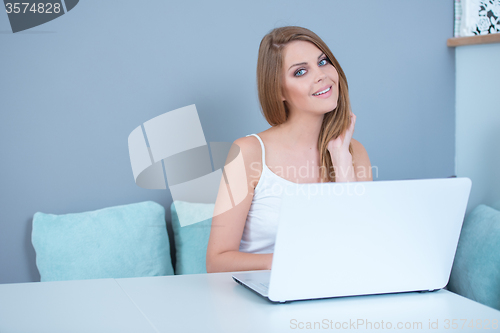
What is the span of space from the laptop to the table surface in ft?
0.13

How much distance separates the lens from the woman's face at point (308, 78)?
1.63 m

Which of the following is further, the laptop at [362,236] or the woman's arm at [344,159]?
the woman's arm at [344,159]

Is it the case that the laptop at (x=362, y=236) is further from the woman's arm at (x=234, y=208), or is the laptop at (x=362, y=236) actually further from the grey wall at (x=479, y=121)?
the grey wall at (x=479, y=121)

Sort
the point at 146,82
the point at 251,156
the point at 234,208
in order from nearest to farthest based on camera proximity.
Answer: the point at 234,208
the point at 251,156
the point at 146,82

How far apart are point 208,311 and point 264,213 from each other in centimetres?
A: 78

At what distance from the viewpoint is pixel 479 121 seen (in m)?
2.36

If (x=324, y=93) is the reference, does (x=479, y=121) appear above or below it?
below

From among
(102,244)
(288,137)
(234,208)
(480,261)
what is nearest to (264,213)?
(234,208)

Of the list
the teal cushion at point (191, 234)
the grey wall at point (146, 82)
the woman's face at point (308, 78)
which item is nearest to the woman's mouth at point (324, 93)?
the woman's face at point (308, 78)

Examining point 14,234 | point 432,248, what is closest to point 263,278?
point 432,248

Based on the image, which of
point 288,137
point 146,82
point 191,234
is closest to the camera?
point 288,137

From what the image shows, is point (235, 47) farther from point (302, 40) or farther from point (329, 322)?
point (329, 322)

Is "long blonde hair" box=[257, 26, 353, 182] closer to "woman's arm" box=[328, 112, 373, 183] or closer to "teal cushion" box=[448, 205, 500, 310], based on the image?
"woman's arm" box=[328, 112, 373, 183]

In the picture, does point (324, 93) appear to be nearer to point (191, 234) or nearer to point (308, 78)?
point (308, 78)
